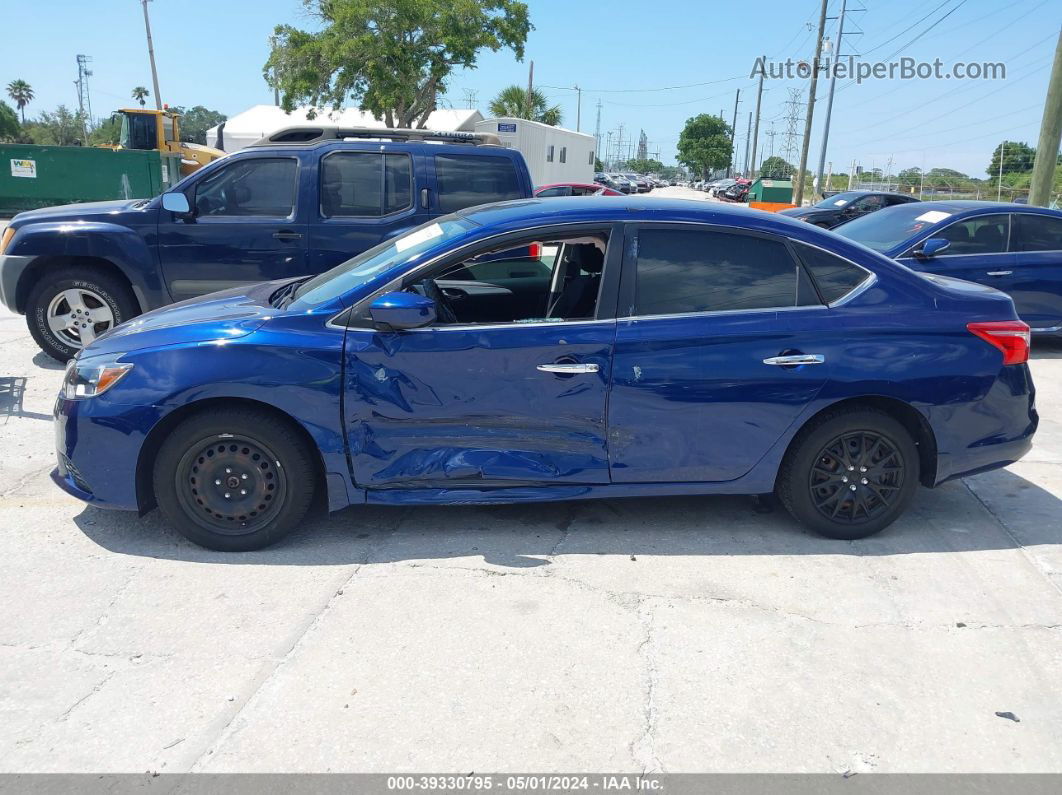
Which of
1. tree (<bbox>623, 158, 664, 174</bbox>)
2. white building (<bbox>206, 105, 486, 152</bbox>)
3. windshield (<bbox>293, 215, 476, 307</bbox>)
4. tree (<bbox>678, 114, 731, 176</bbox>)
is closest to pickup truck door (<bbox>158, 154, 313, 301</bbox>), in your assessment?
windshield (<bbox>293, 215, 476, 307</bbox>)

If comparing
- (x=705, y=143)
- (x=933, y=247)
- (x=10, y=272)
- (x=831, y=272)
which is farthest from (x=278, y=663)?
(x=705, y=143)

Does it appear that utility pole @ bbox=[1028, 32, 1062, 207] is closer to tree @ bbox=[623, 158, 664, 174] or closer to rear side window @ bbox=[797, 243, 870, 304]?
rear side window @ bbox=[797, 243, 870, 304]

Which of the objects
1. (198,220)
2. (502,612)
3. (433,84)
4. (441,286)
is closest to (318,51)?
(433,84)

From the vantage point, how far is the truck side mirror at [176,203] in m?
7.00

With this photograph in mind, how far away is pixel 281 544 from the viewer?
13.6 ft

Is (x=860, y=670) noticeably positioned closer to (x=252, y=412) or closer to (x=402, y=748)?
(x=402, y=748)

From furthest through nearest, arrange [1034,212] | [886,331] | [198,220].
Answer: [1034,212], [198,220], [886,331]

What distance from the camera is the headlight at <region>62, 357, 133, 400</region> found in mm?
3896

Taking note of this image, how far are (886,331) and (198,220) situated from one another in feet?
18.4

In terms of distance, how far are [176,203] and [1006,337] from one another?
242 inches

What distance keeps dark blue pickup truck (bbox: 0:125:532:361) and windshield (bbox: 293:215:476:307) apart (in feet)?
8.84

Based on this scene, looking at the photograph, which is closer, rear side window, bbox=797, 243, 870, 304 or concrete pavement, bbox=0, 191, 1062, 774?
concrete pavement, bbox=0, 191, 1062, 774

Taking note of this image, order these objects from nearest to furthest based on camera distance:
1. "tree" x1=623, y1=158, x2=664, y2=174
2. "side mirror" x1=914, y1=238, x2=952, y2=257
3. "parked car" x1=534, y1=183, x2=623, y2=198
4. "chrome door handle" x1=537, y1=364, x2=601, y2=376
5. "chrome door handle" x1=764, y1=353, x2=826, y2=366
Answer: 1. "chrome door handle" x1=537, y1=364, x2=601, y2=376
2. "chrome door handle" x1=764, y1=353, x2=826, y2=366
3. "side mirror" x1=914, y1=238, x2=952, y2=257
4. "parked car" x1=534, y1=183, x2=623, y2=198
5. "tree" x1=623, y1=158, x2=664, y2=174

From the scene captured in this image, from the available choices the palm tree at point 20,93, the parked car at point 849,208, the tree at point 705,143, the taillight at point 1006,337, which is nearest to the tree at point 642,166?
the tree at point 705,143
